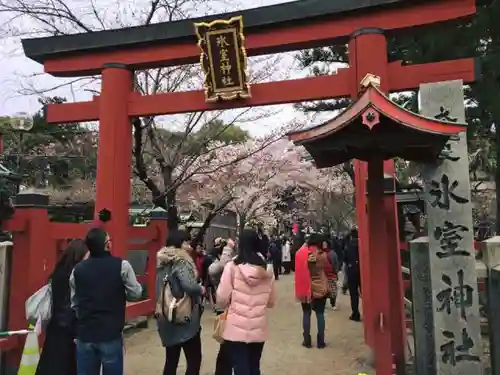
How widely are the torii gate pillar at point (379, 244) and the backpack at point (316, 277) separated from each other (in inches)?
26.3

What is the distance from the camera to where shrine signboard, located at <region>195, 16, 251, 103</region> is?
727 centimetres

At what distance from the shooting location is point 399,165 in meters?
21.8

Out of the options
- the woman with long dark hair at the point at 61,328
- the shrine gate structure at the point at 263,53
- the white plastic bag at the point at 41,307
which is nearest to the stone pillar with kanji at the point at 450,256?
the shrine gate structure at the point at 263,53

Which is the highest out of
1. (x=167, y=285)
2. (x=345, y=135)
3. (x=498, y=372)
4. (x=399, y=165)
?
(x=399, y=165)

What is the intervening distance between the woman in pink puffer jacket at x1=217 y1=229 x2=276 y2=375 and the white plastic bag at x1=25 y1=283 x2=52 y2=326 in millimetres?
1628

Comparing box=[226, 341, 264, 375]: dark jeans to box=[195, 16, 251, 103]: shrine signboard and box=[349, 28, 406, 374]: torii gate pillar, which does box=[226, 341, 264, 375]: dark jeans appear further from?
box=[195, 16, 251, 103]: shrine signboard

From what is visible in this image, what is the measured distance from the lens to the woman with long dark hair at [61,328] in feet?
14.9

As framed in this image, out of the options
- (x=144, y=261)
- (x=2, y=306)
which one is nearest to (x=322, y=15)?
(x=2, y=306)

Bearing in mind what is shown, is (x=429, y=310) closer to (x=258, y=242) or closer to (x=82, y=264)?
(x=258, y=242)

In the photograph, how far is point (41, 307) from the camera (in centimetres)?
455

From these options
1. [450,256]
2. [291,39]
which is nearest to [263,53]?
[291,39]

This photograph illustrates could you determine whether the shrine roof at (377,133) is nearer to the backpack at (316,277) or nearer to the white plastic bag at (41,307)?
the white plastic bag at (41,307)

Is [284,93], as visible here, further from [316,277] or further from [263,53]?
[316,277]

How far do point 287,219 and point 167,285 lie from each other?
35.6 metres
